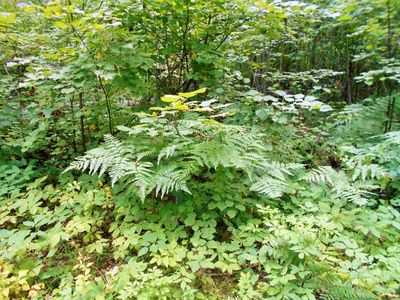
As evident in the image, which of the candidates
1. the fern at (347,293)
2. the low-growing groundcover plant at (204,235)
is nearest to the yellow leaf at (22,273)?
the low-growing groundcover plant at (204,235)

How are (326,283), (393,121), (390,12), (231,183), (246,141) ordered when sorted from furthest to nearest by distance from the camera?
1. (393,121)
2. (390,12)
3. (231,183)
4. (246,141)
5. (326,283)

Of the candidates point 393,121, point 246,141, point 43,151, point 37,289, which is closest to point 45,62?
point 43,151

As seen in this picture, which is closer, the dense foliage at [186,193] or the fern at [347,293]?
the fern at [347,293]

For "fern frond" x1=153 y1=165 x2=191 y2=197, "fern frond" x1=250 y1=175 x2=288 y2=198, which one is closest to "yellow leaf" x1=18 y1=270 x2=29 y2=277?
"fern frond" x1=153 y1=165 x2=191 y2=197

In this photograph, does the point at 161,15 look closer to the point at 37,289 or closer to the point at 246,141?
the point at 246,141

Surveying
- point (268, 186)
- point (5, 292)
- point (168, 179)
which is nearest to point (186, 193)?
point (168, 179)

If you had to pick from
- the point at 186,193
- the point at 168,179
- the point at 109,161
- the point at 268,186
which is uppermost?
the point at 109,161

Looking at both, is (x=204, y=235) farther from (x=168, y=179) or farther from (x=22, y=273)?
(x=22, y=273)

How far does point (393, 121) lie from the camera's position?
289 cm

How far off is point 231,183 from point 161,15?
2.17 metres

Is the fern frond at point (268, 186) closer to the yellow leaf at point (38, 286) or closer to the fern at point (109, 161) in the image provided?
the fern at point (109, 161)

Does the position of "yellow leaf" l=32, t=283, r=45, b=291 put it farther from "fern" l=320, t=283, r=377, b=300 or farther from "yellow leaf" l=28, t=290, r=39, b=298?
"fern" l=320, t=283, r=377, b=300

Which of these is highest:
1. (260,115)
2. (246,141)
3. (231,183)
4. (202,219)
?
(260,115)

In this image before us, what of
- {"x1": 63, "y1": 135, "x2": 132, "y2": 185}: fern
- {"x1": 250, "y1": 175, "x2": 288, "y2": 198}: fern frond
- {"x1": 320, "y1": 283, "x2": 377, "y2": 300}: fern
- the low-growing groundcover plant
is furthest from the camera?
{"x1": 250, "y1": 175, "x2": 288, "y2": 198}: fern frond
